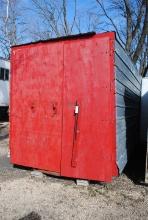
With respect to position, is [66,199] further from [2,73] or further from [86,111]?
[2,73]

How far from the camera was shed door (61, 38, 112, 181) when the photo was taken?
21.7 ft

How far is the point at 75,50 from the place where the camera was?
22.7 feet

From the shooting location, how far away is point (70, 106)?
698 centimetres

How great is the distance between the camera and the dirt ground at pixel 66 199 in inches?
210

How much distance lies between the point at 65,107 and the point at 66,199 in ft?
5.92

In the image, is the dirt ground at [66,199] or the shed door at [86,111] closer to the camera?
the dirt ground at [66,199]

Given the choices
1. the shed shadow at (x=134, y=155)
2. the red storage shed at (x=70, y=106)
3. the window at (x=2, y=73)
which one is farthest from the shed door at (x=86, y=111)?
the window at (x=2, y=73)

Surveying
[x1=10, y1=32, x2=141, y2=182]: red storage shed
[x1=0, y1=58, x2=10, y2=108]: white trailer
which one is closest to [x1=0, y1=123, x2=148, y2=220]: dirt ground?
[x1=10, y1=32, x2=141, y2=182]: red storage shed

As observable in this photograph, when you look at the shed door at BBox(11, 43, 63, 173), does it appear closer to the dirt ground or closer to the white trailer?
the dirt ground

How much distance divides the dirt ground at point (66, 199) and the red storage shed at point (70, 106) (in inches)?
11.1

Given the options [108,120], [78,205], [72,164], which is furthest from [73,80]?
[78,205]

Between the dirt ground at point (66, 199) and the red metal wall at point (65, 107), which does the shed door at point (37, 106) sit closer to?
the red metal wall at point (65, 107)

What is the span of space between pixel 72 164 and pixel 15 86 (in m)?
2.07

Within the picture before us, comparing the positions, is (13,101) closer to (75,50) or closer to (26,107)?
(26,107)
